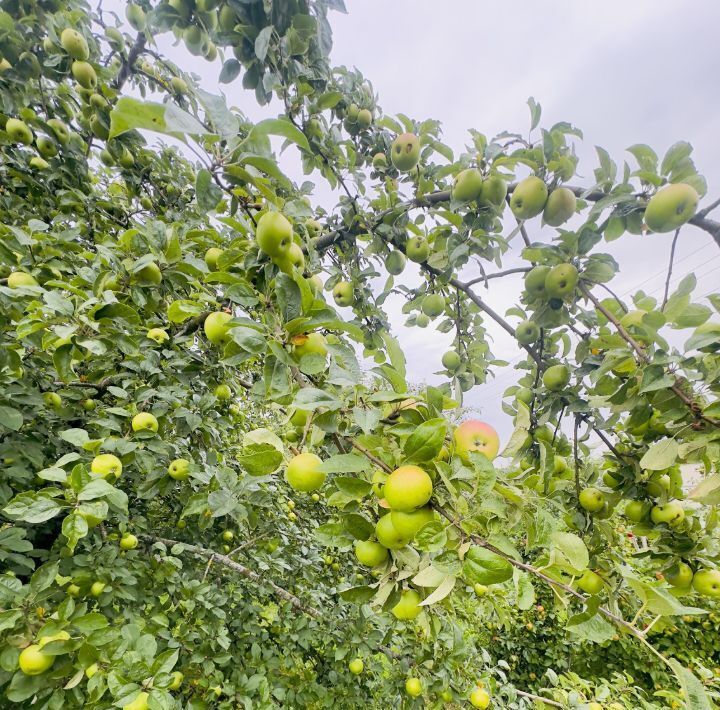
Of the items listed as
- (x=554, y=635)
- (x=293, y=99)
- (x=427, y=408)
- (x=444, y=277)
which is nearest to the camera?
(x=427, y=408)

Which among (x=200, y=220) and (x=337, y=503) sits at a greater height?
(x=200, y=220)

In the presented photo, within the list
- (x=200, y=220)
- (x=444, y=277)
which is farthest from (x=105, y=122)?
(x=444, y=277)

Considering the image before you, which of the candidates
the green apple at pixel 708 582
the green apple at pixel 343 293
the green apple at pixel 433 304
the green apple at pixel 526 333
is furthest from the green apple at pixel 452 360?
the green apple at pixel 708 582

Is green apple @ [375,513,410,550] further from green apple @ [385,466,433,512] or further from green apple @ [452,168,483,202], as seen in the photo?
green apple @ [452,168,483,202]

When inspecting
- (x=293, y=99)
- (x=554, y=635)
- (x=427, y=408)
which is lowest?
(x=554, y=635)

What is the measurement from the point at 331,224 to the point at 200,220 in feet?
2.43

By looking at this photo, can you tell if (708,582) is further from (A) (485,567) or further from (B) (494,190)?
(B) (494,190)

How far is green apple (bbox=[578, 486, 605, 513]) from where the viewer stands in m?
1.31

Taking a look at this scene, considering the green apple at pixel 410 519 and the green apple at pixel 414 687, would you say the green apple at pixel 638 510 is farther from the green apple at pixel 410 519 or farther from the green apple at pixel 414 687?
the green apple at pixel 414 687

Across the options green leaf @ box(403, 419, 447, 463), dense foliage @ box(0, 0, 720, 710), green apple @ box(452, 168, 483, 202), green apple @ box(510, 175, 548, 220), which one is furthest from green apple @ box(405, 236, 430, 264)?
green leaf @ box(403, 419, 447, 463)

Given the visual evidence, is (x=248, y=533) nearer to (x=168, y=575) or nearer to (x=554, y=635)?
(x=168, y=575)

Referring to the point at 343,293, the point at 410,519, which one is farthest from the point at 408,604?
the point at 343,293

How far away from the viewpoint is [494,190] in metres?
1.43

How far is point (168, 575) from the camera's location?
1.79 m
